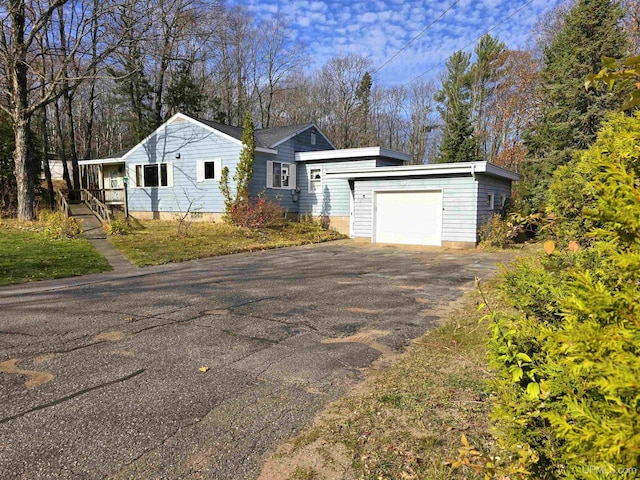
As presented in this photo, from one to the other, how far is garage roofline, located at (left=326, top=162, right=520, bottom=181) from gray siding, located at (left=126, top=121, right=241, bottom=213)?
6.07 m

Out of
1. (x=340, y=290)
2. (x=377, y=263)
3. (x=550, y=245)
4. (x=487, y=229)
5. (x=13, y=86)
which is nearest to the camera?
(x=550, y=245)

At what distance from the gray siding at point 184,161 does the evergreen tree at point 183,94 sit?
948cm

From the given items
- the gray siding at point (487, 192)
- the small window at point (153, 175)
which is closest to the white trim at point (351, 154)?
the gray siding at point (487, 192)

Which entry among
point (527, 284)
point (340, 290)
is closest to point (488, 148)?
point (340, 290)

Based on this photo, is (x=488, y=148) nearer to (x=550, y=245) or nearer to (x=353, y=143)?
(x=353, y=143)

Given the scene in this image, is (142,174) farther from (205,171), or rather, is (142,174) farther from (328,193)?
(328,193)

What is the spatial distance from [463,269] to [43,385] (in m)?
8.87

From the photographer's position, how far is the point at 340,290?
24.4ft

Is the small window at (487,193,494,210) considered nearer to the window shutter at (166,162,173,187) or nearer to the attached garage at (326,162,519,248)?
the attached garage at (326,162,519,248)

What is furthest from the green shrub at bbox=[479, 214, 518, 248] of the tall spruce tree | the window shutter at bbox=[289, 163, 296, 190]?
the window shutter at bbox=[289, 163, 296, 190]

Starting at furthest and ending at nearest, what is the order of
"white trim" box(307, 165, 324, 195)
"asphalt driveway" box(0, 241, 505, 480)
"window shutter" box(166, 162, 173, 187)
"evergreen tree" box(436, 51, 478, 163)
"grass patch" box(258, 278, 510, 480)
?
"evergreen tree" box(436, 51, 478, 163), "window shutter" box(166, 162, 173, 187), "white trim" box(307, 165, 324, 195), "asphalt driveway" box(0, 241, 505, 480), "grass patch" box(258, 278, 510, 480)

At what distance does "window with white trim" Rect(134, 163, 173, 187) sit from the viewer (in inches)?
802

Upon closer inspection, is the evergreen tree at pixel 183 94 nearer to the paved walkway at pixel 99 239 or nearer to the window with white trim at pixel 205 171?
the paved walkway at pixel 99 239

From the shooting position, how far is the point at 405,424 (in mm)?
2740
